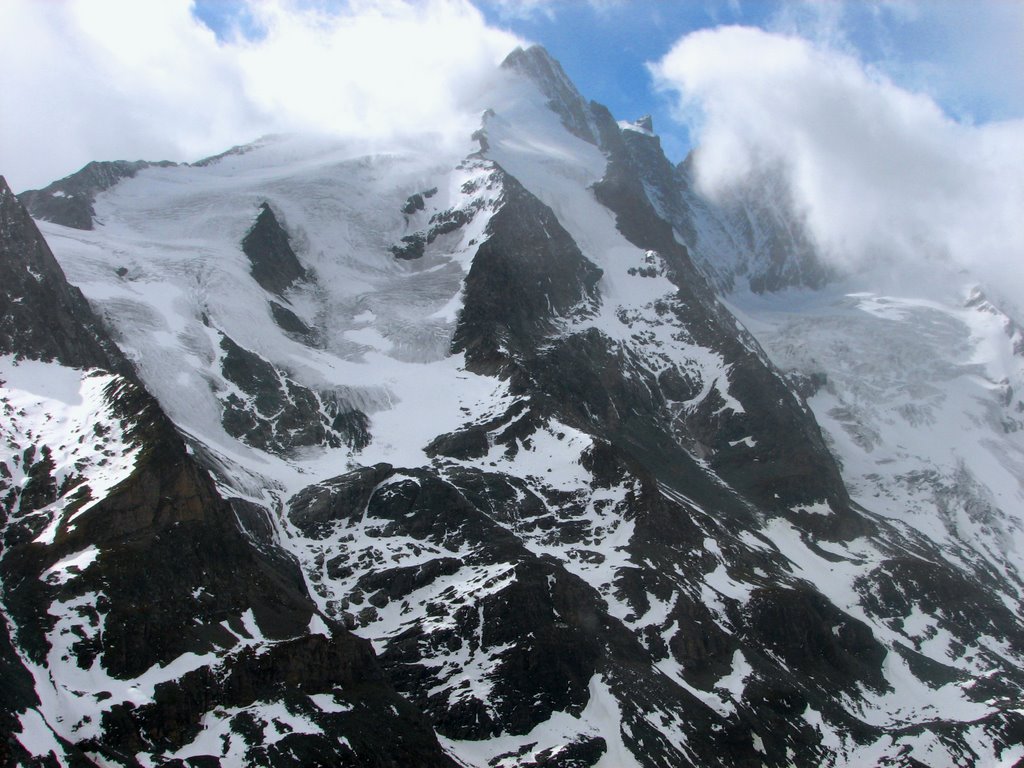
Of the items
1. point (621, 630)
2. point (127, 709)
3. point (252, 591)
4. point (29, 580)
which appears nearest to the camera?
point (127, 709)

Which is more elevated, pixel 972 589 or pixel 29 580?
pixel 972 589

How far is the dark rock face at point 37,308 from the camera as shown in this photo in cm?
12056

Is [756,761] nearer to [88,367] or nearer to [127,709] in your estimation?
[127,709]

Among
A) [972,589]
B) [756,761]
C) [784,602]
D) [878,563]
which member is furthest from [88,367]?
[972,589]

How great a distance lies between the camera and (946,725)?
14612cm

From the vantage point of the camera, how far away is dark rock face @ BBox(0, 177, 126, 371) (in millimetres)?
120562

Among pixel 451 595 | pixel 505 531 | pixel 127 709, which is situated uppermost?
pixel 505 531

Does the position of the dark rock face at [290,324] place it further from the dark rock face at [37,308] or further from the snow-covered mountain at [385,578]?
the dark rock face at [37,308]

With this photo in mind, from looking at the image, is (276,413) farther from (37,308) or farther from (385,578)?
(37,308)

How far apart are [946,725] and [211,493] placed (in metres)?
99.0

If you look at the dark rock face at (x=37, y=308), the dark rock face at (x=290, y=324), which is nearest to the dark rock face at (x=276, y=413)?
the dark rock face at (x=290, y=324)

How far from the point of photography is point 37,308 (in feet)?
410

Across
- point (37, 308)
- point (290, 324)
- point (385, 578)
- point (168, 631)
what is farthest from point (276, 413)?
point (168, 631)

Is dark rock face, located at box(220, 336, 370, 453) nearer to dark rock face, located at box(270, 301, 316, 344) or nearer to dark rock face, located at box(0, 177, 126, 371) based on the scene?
dark rock face, located at box(270, 301, 316, 344)
